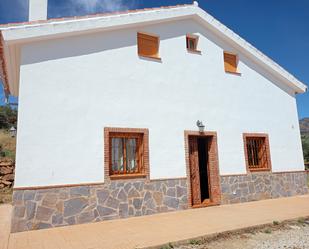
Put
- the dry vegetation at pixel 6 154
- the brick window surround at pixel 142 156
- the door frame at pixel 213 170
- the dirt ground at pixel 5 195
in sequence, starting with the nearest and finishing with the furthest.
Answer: the brick window surround at pixel 142 156 < the door frame at pixel 213 170 < the dirt ground at pixel 5 195 < the dry vegetation at pixel 6 154

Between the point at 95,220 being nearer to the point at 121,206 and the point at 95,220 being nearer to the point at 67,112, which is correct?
the point at 121,206

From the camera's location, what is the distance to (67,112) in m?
7.67

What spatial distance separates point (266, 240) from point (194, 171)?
4362 mm

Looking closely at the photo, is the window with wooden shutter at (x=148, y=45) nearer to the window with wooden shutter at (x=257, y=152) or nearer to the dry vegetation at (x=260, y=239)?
the window with wooden shutter at (x=257, y=152)

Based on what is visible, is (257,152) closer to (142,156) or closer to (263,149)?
(263,149)

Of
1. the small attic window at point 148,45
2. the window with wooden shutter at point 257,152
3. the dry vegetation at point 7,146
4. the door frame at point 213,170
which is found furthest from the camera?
the dry vegetation at point 7,146

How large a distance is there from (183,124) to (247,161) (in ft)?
11.3

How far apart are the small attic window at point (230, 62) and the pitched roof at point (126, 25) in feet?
1.51

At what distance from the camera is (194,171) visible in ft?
32.5

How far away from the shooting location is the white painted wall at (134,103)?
7324mm

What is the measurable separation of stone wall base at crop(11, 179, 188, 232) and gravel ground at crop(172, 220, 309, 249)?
3.08 meters

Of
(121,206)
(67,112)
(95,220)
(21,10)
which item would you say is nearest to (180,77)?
(67,112)

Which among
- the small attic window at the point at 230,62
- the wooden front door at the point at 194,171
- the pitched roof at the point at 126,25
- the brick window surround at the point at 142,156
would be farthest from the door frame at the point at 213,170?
the pitched roof at the point at 126,25

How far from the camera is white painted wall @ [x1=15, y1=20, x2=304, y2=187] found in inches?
288
